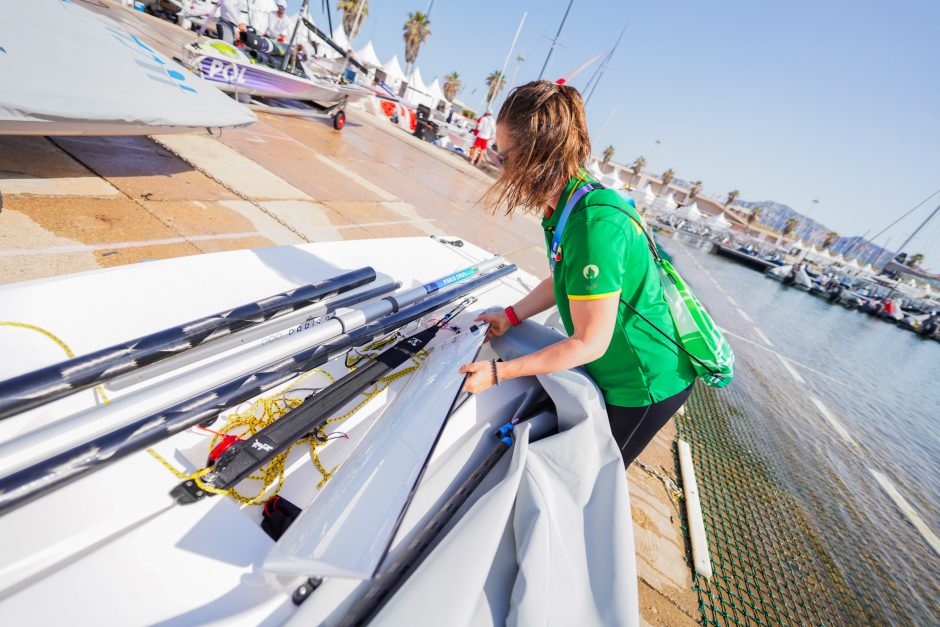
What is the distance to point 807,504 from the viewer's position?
3.92 meters

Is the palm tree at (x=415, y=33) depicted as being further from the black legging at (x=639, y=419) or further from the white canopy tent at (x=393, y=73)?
the black legging at (x=639, y=419)

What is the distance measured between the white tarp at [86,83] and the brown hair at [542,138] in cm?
347

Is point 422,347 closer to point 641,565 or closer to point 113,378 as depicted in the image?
point 113,378

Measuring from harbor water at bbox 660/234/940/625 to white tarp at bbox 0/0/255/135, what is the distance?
6599 mm

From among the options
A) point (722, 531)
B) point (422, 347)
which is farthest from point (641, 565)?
point (422, 347)

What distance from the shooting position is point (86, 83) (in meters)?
3.27

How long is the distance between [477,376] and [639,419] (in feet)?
3.00

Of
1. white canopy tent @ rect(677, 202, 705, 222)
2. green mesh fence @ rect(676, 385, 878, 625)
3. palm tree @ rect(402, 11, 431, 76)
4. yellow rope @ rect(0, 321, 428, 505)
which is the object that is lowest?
green mesh fence @ rect(676, 385, 878, 625)

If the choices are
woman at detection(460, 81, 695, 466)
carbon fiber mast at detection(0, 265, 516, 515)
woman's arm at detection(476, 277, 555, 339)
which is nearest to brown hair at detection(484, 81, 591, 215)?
woman at detection(460, 81, 695, 466)

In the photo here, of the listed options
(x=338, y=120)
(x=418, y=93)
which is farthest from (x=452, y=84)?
(x=338, y=120)

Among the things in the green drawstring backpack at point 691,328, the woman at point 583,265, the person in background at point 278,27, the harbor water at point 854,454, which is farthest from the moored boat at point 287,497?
the person in background at point 278,27

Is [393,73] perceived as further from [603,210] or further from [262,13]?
[603,210]

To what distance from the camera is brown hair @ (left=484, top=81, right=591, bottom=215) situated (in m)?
1.54

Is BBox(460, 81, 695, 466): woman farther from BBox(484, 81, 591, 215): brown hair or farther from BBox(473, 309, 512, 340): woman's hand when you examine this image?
BBox(473, 309, 512, 340): woman's hand
